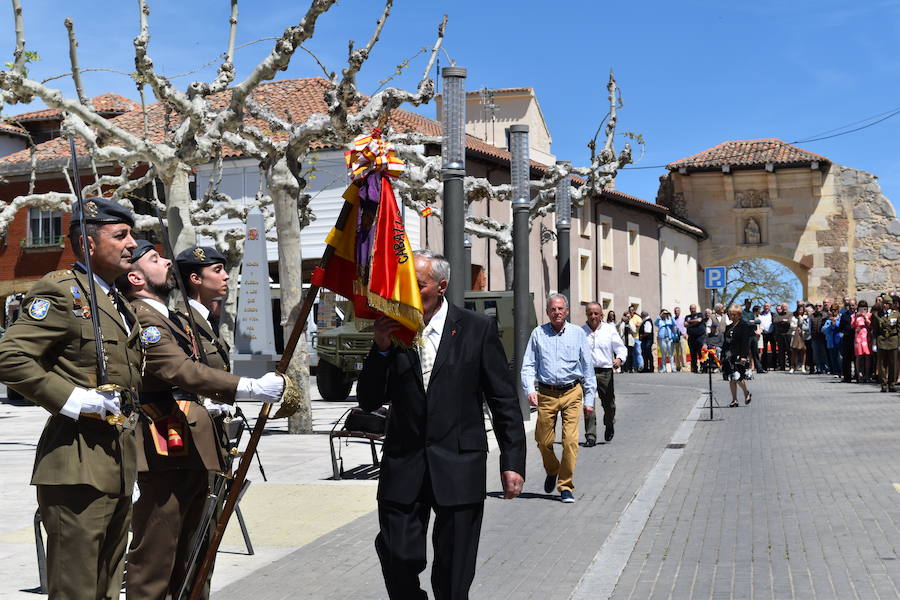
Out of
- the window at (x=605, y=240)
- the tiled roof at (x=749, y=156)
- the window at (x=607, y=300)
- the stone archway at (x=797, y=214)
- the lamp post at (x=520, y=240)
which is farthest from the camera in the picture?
the tiled roof at (x=749, y=156)

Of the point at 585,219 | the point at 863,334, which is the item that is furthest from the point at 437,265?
the point at 585,219

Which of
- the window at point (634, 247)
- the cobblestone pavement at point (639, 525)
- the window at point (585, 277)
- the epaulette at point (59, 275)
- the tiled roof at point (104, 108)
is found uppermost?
the tiled roof at point (104, 108)

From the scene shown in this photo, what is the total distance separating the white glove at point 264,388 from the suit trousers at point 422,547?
2.21ft

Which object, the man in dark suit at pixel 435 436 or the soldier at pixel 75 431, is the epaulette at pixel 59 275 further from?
the man in dark suit at pixel 435 436

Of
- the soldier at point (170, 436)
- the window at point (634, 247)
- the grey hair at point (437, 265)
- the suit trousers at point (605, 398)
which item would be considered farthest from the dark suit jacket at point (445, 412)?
the window at point (634, 247)

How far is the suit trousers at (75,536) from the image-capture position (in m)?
4.11

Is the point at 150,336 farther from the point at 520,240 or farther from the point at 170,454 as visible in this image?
the point at 520,240

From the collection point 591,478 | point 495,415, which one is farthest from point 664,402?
point 495,415

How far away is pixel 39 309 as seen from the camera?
412 centimetres

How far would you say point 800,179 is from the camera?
5150 centimetres

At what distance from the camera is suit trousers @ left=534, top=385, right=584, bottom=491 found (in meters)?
10.2

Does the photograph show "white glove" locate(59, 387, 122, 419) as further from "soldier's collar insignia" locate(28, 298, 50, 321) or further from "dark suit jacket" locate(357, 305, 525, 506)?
"dark suit jacket" locate(357, 305, 525, 506)

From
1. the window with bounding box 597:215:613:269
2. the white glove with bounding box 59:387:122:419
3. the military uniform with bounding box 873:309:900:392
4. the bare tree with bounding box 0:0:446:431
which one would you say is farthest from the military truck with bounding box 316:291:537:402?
the window with bounding box 597:215:613:269

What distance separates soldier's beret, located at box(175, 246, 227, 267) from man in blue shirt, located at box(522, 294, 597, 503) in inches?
200
